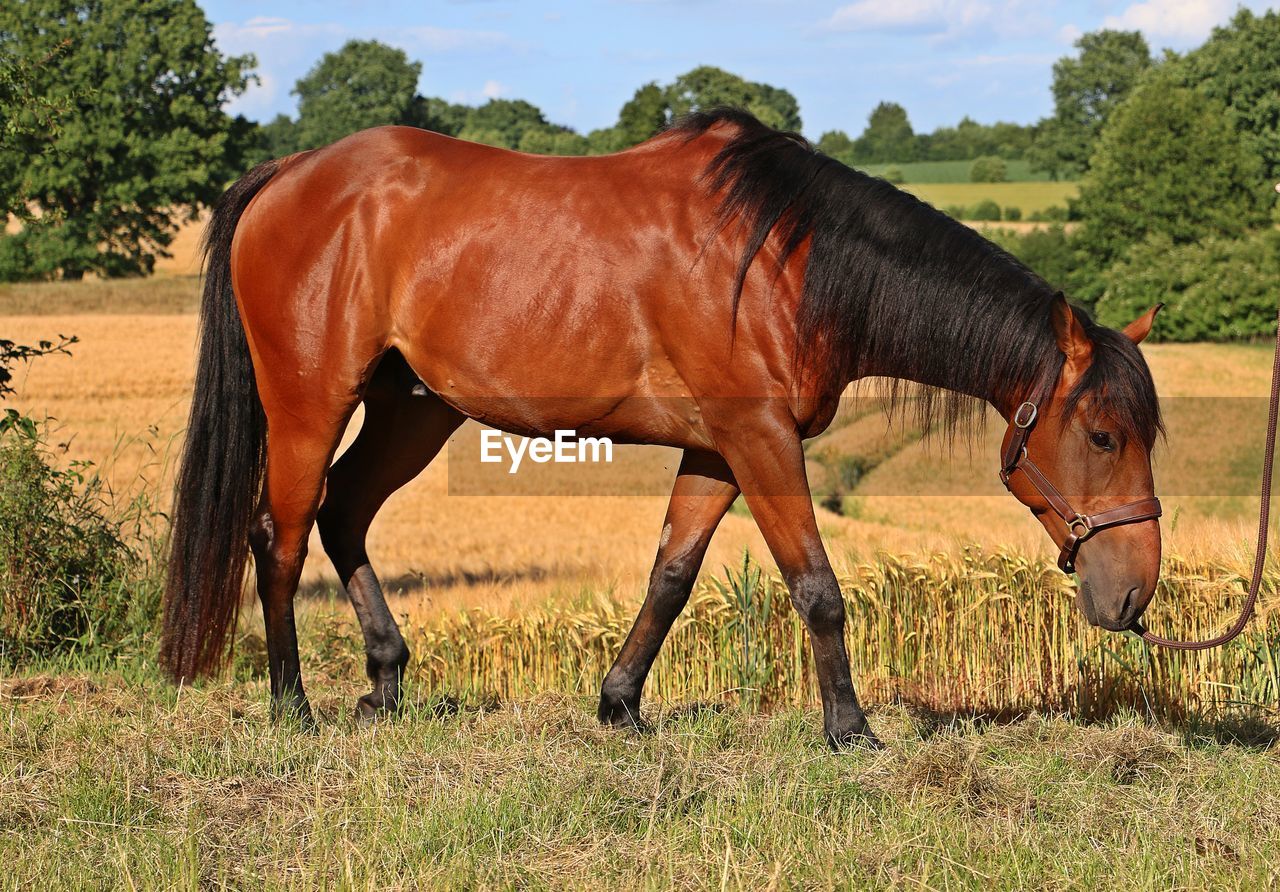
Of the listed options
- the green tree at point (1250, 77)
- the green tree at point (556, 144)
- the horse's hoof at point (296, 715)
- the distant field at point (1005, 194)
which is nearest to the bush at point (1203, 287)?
the green tree at point (1250, 77)

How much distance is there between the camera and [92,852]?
3521mm

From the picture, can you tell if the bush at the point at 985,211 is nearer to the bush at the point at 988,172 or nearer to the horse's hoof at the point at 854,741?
the bush at the point at 988,172

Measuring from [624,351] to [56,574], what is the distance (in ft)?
12.6

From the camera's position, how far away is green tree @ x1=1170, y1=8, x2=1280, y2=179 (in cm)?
5962

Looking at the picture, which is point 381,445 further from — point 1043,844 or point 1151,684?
point 1151,684

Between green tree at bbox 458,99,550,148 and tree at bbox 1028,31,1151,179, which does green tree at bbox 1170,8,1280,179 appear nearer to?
tree at bbox 1028,31,1151,179

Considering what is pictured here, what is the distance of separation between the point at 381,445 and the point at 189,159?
4943 cm

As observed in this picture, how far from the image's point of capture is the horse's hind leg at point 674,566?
205 inches

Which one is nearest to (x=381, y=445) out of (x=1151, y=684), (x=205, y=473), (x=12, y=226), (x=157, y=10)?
(x=205, y=473)

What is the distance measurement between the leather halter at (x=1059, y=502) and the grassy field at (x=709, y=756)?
0.26 m

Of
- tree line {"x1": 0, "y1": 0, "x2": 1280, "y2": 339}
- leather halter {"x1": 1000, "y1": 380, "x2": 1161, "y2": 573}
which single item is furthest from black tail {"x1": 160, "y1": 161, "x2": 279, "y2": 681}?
tree line {"x1": 0, "y1": 0, "x2": 1280, "y2": 339}

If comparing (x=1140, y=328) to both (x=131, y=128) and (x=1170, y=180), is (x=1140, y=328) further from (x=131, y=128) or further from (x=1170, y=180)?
(x=1170, y=180)

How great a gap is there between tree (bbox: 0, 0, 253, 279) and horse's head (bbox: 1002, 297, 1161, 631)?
50.6 m

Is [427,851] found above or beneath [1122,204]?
beneath
